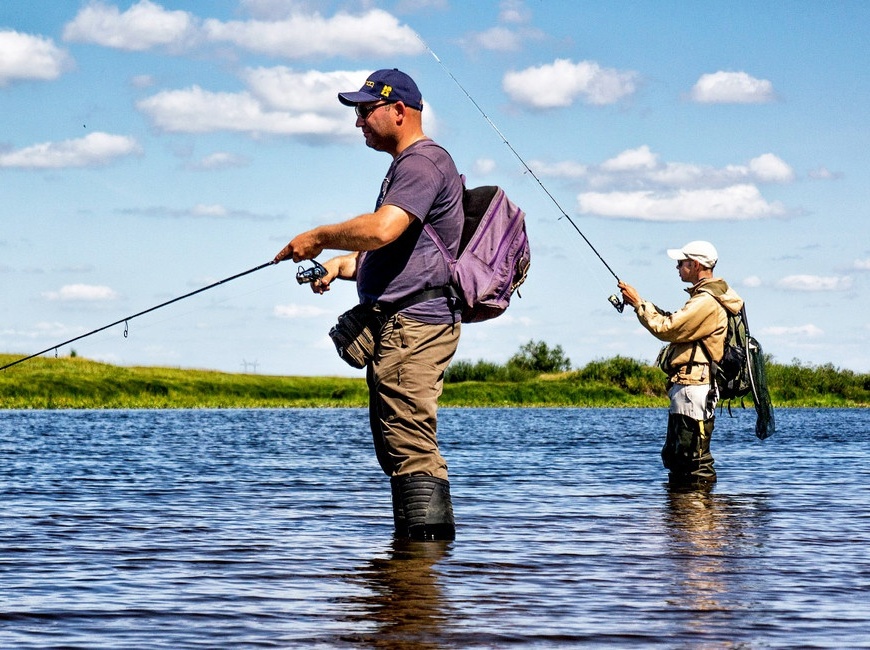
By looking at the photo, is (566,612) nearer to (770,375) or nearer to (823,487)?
(823,487)

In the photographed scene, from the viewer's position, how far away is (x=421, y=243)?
6.74 meters

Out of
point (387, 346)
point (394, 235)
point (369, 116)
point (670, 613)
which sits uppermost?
point (369, 116)

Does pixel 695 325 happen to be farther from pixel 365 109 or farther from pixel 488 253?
pixel 365 109

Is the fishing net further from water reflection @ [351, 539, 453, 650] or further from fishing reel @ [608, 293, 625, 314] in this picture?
water reflection @ [351, 539, 453, 650]

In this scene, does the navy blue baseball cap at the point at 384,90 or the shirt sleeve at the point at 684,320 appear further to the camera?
the shirt sleeve at the point at 684,320

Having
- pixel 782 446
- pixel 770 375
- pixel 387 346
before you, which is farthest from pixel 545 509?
pixel 770 375

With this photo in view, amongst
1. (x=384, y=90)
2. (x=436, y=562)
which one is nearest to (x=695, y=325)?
(x=384, y=90)

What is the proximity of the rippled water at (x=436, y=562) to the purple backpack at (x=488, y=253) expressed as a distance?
1.33 metres

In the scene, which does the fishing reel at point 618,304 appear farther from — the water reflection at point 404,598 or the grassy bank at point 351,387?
the grassy bank at point 351,387

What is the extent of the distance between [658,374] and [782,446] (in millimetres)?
49408

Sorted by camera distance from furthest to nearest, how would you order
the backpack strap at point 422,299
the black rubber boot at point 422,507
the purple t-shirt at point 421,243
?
the black rubber boot at point 422,507
the backpack strap at point 422,299
the purple t-shirt at point 421,243

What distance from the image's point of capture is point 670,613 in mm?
5148

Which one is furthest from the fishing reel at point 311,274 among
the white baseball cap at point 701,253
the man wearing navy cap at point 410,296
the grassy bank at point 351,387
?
the grassy bank at point 351,387

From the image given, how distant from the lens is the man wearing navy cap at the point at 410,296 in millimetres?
6742
